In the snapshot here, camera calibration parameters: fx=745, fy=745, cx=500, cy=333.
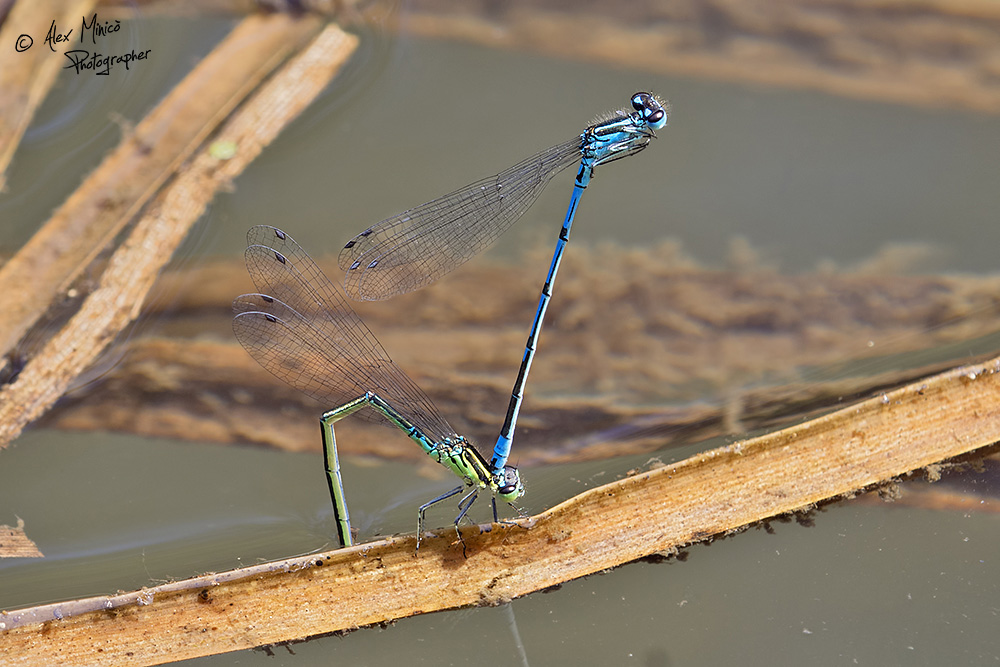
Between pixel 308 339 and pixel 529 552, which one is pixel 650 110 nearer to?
pixel 308 339

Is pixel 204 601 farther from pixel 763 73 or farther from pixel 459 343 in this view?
pixel 763 73

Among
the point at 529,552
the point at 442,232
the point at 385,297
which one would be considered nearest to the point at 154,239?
the point at 385,297

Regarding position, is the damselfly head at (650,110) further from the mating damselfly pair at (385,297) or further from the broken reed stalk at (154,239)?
the broken reed stalk at (154,239)

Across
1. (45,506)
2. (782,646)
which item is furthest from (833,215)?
(45,506)

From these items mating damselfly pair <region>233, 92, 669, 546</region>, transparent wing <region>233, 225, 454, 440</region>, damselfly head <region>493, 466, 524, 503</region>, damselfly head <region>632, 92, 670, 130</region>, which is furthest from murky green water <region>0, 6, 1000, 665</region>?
damselfly head <region>632, 92, 670, 130</region>

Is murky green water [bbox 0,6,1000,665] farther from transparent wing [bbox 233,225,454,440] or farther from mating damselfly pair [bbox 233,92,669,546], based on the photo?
transparent wing [bbox 233,225,454,440]

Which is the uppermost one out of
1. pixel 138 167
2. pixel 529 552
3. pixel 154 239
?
pixel 138 167

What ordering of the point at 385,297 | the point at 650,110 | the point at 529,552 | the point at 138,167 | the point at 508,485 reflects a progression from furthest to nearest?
the point at 138,167, the point at 385,297, the point at 650,110, the point at 508,485, the point at 529,552

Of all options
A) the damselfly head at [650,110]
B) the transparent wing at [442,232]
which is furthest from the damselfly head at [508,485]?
the damselfly head at [650,110]
